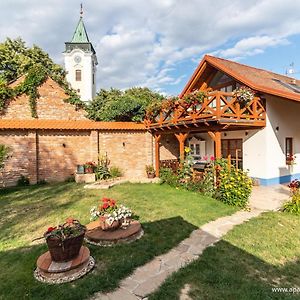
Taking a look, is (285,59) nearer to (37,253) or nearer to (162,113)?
(162,113)

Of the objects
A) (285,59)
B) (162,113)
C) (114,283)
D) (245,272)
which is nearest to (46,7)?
(162,113)

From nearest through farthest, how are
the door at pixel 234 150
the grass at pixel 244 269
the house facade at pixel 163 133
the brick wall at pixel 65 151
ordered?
the grass at pixel 244 269
the house facade at pixel 163 133
the brick wall at pixel 65 151
the door at pixel 234 150

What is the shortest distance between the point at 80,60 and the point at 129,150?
32621 mm

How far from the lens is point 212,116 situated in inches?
344

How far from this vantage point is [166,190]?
9.86 meters

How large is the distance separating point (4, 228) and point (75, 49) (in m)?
39.6

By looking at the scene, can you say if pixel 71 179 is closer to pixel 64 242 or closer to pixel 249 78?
pixel 64 242

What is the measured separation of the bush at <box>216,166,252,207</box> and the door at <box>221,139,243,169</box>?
4.82 meters

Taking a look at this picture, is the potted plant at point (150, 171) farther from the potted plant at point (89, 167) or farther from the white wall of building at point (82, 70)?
the white wall of building at point (82, 70)

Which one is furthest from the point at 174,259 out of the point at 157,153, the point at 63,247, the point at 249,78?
the point at 249,78

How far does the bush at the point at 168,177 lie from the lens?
10.8 metres

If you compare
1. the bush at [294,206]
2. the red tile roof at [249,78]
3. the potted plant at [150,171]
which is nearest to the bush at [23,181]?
the potted plant at [150,171]

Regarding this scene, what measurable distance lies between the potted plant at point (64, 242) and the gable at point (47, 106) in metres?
10.7

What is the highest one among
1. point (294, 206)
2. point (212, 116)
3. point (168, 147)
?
point (212, 116)
